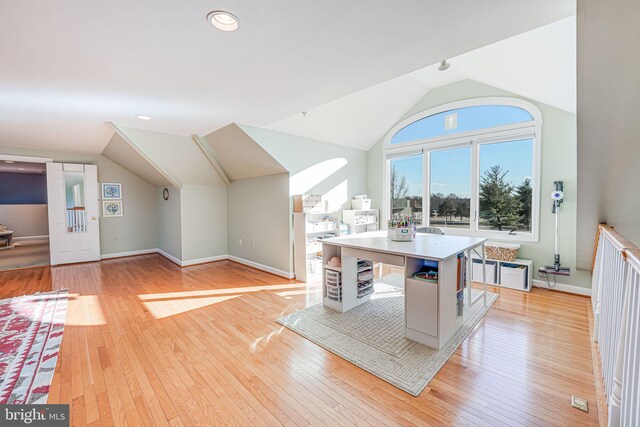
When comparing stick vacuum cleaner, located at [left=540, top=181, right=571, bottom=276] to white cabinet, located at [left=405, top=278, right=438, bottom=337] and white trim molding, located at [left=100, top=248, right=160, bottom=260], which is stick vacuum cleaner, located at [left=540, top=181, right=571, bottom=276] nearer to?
white cabinet, located at [left=405, top=278, right=438, bottom=337]

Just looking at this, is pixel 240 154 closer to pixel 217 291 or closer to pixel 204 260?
pixel 217 291

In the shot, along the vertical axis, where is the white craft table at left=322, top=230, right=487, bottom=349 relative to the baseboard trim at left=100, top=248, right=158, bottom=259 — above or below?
above

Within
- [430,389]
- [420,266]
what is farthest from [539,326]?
[430,389]

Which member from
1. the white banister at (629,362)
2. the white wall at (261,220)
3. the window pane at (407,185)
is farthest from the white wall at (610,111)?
the white wall at (261,220)

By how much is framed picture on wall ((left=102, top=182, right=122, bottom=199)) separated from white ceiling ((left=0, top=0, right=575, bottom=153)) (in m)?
3.22

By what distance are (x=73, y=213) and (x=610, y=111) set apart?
7794 millimetres

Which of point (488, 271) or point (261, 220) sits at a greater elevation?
point (261, 220)

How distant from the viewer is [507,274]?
382 centimetres

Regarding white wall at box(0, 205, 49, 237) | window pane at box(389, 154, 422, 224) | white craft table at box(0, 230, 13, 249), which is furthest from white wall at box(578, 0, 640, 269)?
white wall at box(0, 205, 49, 237)

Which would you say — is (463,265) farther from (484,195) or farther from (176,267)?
(176,267)

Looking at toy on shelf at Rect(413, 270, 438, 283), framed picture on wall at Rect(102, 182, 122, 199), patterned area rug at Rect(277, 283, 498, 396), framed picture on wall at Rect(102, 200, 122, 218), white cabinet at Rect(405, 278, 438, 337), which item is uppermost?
framed picture on wall at Rect(102, 182, 122, 199)

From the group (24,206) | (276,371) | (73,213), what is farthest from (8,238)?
(276,371)

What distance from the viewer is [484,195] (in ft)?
14.3

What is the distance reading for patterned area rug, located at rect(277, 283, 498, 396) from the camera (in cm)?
204
